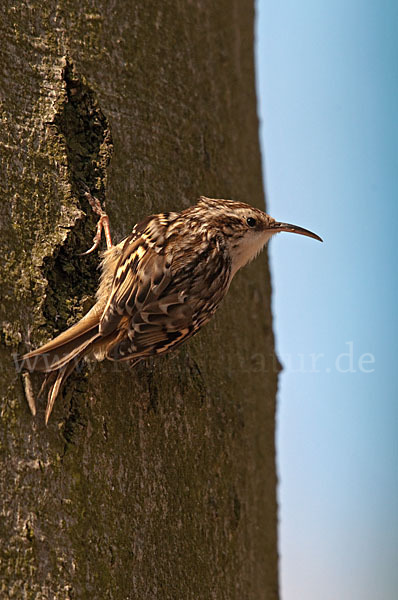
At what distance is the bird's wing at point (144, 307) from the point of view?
1.38m

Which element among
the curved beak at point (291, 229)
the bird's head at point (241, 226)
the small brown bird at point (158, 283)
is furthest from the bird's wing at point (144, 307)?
the curved beak at point (291, 229)

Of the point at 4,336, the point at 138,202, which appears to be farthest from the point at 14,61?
the point at 4,336

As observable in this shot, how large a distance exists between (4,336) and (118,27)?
70cm

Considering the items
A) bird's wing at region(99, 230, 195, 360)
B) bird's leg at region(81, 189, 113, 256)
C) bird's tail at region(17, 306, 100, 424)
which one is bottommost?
bird's tail at region(17, 306, 100, 424)

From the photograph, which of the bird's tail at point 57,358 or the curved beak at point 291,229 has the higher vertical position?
the curved beak at point 291,229

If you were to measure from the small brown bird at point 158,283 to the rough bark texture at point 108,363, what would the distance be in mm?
28

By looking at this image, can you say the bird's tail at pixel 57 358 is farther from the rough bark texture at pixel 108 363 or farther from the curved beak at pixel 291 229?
the curved beak at pixel 291 229

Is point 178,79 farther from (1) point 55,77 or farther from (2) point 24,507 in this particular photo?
(2) point 24,507

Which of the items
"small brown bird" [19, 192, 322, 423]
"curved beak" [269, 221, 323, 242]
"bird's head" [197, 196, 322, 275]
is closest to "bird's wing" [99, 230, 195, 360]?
"small brown bird" [19, 192, 322, 423]

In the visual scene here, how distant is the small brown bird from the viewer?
51.4 inches

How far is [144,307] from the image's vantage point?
1.50m

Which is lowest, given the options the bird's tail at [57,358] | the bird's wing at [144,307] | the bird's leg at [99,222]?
Result: the bird's tail at [57,358]

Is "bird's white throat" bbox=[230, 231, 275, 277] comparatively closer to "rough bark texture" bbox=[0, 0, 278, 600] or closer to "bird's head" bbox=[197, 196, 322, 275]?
"bird's head" bbox=[197, 196, 322, 275]

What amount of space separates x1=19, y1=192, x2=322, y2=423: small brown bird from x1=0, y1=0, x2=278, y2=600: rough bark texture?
28 mm
